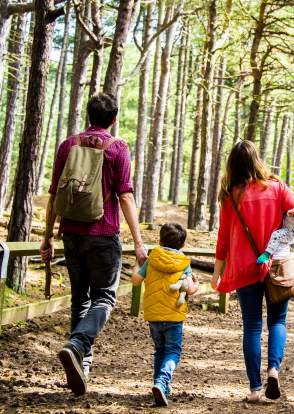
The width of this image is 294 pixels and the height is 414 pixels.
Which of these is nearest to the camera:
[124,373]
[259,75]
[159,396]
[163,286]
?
[159,396]

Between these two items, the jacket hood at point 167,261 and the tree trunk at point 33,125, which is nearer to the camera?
the jacket hood at point 167,261

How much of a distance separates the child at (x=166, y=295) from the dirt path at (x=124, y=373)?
36 centimetres

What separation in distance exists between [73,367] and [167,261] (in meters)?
0.98

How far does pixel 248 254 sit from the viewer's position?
479 cm

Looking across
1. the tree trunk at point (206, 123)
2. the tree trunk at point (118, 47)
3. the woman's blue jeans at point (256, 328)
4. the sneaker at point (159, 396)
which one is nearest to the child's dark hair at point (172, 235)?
the woman's blue jeans at point (256, 328)

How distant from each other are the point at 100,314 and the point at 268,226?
1326 millimetres

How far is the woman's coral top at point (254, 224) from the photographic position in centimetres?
477

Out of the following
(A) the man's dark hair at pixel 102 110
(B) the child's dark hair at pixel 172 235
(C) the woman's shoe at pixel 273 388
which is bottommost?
(C) the woman's shoe at pixel 273 388

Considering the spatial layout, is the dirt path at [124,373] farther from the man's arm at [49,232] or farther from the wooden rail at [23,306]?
the man's arm at [49,232]

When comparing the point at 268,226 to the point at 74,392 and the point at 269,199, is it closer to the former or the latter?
the point at 269,199

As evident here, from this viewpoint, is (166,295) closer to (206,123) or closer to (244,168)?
(244,168)

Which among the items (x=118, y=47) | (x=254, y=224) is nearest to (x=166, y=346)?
(x=254, y=224)

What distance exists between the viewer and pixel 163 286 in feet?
15.7

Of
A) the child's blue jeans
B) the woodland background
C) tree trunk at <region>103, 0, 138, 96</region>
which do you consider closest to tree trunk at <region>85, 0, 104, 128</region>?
the woodland background
